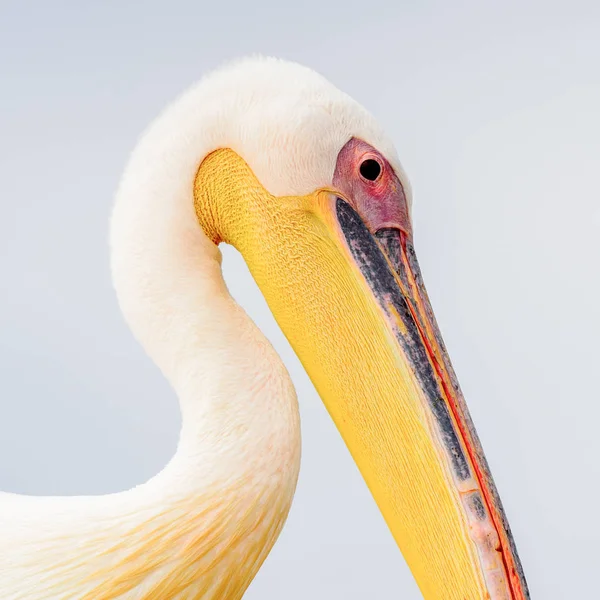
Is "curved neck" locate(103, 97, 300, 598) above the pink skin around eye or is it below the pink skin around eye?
below

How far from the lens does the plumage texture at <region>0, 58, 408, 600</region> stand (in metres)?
2.44

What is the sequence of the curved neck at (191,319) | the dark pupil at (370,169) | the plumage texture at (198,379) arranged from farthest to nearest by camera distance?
the dark pupil at (370,169), the curved neck at (191,319), the plumage texture at (198,379)

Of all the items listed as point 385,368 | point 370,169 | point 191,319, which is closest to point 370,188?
point 370,169

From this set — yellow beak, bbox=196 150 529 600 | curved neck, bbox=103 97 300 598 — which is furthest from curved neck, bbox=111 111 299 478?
yellow beak, bbox=196 150 529 600

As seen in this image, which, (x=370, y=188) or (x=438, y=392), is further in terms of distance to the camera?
(x=370, y=188)

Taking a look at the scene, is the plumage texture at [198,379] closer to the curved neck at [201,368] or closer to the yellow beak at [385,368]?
the curved neck at [201,368]

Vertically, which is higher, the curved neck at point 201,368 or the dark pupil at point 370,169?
the dark pupil at point 370,169

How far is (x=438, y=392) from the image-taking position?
256cm

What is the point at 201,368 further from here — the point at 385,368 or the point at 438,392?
the point at 438,392

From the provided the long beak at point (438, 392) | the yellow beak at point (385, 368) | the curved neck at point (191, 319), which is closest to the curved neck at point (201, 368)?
the curved neck at point (191, 319)

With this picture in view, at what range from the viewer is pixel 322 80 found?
8.81ft

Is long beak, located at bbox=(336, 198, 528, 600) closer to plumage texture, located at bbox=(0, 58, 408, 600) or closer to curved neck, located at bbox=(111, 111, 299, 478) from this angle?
plumage texture, located at bbox=(0, 58, 408, 600)

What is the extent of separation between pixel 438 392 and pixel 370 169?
2.05 ft

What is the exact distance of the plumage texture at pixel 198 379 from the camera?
96.1 inches
